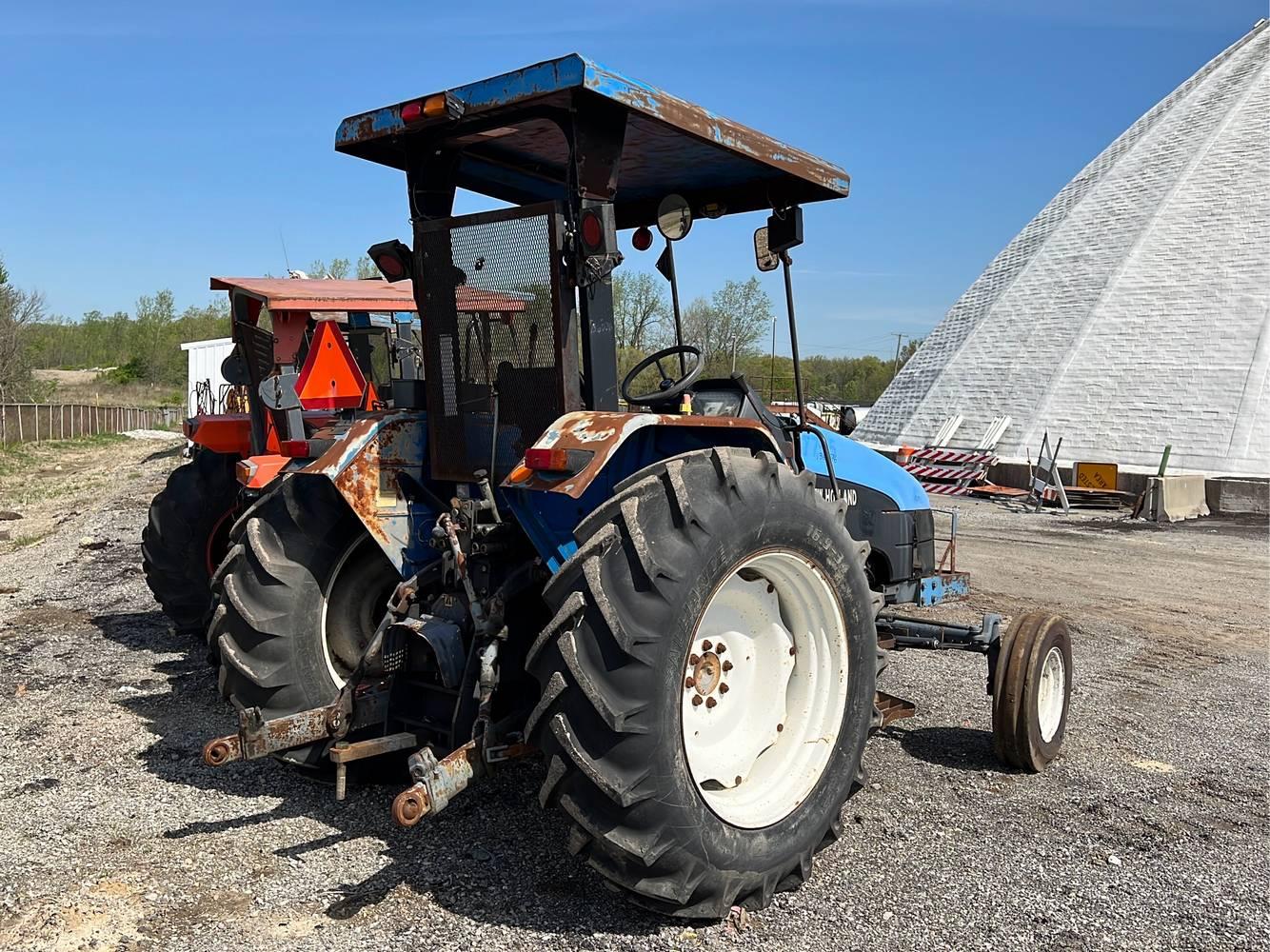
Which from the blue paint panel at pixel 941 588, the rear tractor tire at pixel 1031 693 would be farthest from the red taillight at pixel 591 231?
the blue paint panel at pixel 941 588

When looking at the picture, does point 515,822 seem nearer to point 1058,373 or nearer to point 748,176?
point 748,176

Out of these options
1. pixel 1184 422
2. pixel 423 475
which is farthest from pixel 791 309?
pixel 1184 422

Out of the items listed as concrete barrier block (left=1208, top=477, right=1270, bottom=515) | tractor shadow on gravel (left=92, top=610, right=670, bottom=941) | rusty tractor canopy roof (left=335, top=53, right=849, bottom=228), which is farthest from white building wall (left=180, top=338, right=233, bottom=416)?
rusty tractor canopy roof (left=335, top=53, right=849, bottom=228)

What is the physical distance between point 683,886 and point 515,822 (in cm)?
114

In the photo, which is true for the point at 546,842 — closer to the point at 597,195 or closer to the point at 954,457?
the point at 597,195

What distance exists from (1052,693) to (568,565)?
3092 mm

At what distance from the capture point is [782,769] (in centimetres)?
344

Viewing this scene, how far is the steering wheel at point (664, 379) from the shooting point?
4.00 meters

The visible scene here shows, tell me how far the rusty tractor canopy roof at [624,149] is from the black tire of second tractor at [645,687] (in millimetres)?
1184

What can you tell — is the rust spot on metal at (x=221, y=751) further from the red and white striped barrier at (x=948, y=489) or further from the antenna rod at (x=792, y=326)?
the red and white striped barrier at (x=948, y=489)

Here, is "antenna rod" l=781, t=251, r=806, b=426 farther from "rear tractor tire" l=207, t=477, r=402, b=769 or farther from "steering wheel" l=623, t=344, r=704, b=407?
"rear tractor tire" l=207, t=477, r=402, b=769

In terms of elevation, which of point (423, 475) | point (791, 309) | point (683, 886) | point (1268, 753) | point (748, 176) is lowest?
point (1268, 753)

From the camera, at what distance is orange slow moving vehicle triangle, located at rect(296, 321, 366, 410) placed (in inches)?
309

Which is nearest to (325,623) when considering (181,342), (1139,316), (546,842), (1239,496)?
(546,842)
